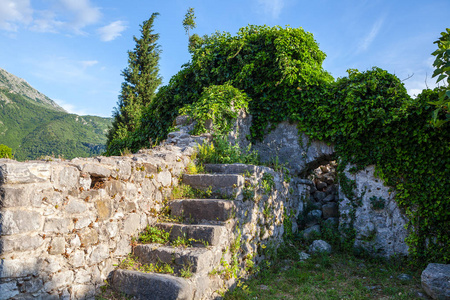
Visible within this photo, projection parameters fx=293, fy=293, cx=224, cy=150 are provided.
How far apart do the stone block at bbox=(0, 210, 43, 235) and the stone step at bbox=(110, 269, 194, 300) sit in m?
1.14

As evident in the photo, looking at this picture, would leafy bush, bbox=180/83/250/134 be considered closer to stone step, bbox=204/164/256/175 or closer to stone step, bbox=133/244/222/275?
stone step, bbox=204/164/256/175

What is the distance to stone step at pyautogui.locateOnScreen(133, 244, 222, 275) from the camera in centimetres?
348

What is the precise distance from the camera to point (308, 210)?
7531 mm

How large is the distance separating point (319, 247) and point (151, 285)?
4047 mm

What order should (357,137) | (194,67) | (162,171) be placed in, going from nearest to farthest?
(162,171) → (357,137) → (194,67)

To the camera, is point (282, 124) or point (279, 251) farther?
point (282, 124)

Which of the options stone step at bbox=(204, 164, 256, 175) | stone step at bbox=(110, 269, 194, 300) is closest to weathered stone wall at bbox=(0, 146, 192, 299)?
stone step at bbox=(110, 269, 194, 300)

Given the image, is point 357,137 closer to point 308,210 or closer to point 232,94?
point 308,210

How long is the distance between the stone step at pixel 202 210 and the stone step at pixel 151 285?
1.12 meters

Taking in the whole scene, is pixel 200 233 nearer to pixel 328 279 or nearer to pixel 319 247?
pixel 328 279

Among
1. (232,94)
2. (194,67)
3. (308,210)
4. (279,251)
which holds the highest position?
→ (194,67)

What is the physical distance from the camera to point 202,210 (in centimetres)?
435

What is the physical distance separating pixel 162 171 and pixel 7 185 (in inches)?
84.2

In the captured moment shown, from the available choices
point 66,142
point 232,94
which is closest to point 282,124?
point 232,94
